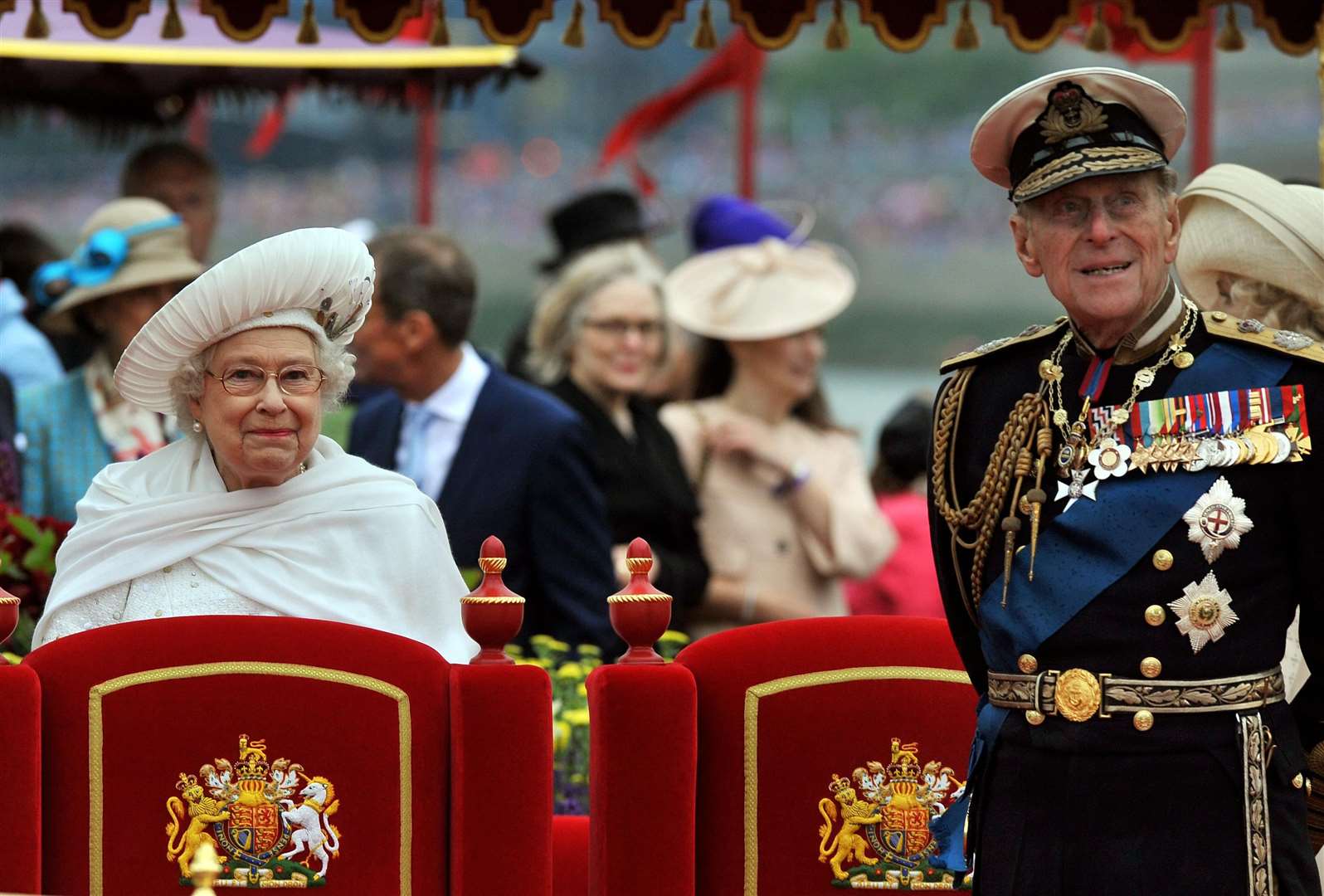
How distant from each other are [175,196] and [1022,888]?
493 centimetres

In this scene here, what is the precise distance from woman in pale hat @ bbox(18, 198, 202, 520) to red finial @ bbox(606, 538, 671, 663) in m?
2.35

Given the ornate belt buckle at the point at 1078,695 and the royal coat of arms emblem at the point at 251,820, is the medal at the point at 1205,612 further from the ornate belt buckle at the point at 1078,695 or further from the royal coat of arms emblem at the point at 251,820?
the royal coat of arms emblem at the point at 251,820

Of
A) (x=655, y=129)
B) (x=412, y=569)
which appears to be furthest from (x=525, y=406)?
(x=655, y=129)

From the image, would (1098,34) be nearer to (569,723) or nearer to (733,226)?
(569,723)

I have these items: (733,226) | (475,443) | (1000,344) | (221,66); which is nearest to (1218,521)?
(1000,344)

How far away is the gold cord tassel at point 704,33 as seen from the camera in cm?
502

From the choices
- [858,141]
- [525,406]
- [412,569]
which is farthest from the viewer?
[858,141]

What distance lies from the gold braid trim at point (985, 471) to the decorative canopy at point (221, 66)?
4.06 m

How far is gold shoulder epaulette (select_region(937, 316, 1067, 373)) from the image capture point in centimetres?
325

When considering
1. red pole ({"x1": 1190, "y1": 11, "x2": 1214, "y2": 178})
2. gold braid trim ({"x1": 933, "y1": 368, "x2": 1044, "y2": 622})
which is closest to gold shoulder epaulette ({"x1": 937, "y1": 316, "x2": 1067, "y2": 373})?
gold braid trim ({"x1": 933, "y1": 368, "x2": 1044, "y2": 622})

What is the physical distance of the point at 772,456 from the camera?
6.22 metres

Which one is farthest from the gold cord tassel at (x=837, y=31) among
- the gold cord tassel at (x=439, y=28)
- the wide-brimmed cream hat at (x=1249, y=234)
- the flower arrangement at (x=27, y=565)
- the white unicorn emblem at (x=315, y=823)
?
the white unicorn emblem at (x=315, y=823)

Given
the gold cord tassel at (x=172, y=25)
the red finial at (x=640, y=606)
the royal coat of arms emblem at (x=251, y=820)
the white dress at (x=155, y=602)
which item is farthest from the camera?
the gold cord tassel at (x=172, y=25)

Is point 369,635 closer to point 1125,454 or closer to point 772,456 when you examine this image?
point 1125,454
